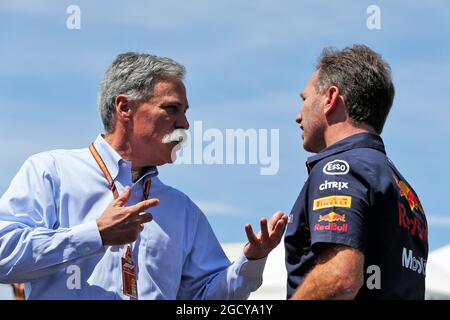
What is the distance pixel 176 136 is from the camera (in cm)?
473

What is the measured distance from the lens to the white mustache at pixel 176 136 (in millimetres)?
4715

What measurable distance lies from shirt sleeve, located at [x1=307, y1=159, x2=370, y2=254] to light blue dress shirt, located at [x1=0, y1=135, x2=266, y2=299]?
0.99 metres

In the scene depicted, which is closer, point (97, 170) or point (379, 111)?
point (379, 111)

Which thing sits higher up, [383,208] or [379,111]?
[379,111]

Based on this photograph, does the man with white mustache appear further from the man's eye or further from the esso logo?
the esso logo

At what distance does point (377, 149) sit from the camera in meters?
3.69

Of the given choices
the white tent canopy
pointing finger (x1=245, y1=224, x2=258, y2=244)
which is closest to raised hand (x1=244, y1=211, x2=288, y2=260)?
pointing finger (x1=245, y1=224, x2=258, y2=244)

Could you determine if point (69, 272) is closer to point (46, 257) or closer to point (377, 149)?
point (46, 257)

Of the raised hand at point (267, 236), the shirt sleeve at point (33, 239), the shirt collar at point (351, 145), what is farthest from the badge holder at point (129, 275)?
the shirt collar at point (351, 145)

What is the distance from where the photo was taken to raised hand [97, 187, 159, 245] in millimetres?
3908

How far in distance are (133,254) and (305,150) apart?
111 cm

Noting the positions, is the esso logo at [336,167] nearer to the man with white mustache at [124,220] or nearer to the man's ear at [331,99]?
the man's ear at [331,99]
